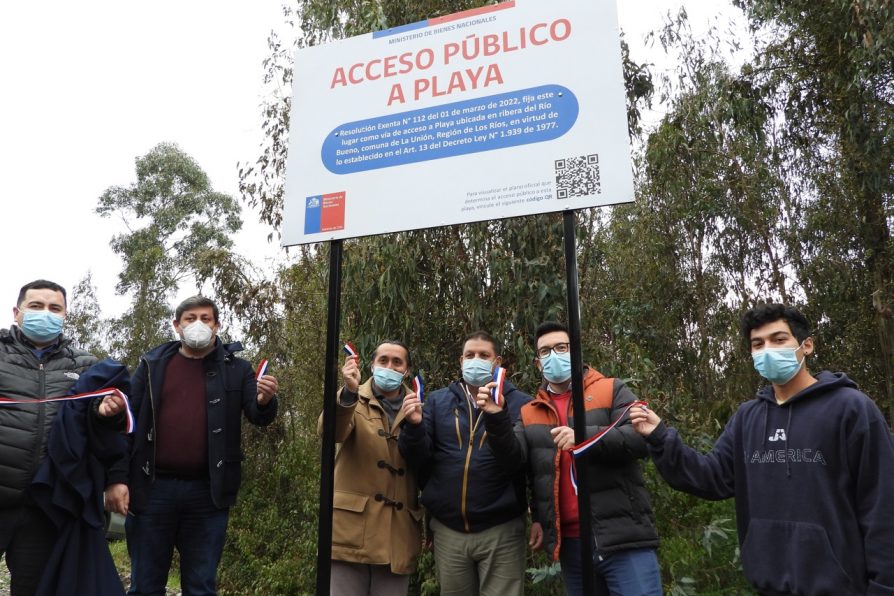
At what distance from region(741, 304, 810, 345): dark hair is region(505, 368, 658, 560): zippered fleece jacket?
1.87ft

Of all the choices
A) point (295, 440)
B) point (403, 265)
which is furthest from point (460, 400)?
point (295, 440)

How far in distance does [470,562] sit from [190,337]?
Answer: 5.45ft

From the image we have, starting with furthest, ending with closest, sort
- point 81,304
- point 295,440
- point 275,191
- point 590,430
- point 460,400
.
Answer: point 81,304, point 275,191, point 295,440, point 460,400, point 590,430

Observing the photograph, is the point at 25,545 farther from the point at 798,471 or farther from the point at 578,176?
the point at 798,471

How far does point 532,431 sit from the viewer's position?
2.90m

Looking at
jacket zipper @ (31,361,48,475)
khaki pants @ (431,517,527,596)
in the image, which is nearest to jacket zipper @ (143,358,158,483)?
jacket zipper @ (31,361,48,475)

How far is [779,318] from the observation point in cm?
242

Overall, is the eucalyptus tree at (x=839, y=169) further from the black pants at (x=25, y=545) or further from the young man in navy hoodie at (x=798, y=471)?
→ the black pants at (x=25, y=545)

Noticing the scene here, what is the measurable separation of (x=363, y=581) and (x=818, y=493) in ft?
6.01

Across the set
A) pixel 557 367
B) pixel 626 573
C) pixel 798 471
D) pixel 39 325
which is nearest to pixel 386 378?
pixel 557 367

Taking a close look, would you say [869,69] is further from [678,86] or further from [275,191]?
[275,191]

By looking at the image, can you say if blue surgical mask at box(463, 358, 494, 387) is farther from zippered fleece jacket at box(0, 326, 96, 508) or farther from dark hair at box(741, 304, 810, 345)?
Result: zippered fleece jacket at box(0, 326, 96, 508)

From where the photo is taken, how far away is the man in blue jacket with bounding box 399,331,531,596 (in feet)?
9.30

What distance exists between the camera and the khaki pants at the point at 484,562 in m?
2.83
